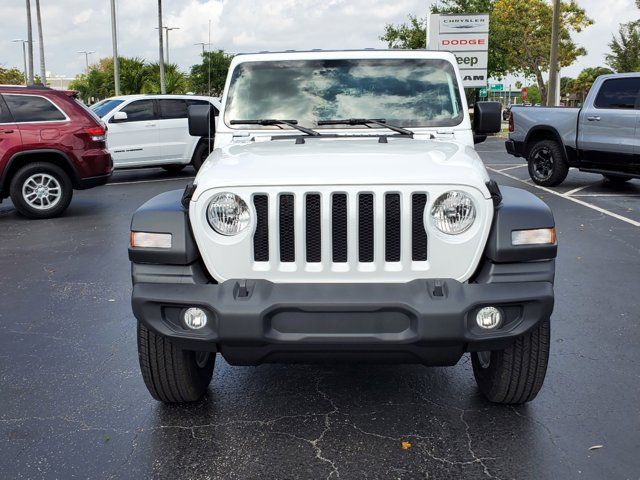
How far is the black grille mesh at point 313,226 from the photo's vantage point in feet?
10.6

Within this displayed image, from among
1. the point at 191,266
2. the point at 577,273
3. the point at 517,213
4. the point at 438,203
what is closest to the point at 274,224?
the point at 191,266

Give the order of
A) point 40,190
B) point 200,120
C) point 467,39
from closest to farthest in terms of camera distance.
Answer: point 200,120 → point 40,190 → point 467,39

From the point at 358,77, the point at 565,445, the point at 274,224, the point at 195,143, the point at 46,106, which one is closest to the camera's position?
the point at 274,224

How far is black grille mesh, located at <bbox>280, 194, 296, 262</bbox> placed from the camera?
323 centimetres

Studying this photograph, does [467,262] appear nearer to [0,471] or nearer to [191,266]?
[191,266]

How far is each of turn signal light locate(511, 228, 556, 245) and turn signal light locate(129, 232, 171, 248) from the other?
1.54 meters

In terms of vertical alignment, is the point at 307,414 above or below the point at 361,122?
below

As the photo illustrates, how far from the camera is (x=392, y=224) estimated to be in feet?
10.6

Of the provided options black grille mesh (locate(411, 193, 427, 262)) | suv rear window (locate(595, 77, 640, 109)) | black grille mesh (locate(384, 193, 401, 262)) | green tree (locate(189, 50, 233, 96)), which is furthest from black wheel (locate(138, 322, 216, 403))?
green tree (locate(189, 50, 233, 96))

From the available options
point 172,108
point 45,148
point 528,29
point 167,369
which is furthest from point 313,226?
point 528,29

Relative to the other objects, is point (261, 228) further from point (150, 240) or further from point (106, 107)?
point (106, 107)

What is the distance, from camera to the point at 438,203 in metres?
3.24

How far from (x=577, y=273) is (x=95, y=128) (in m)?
6.94

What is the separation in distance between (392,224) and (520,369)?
103 cm
